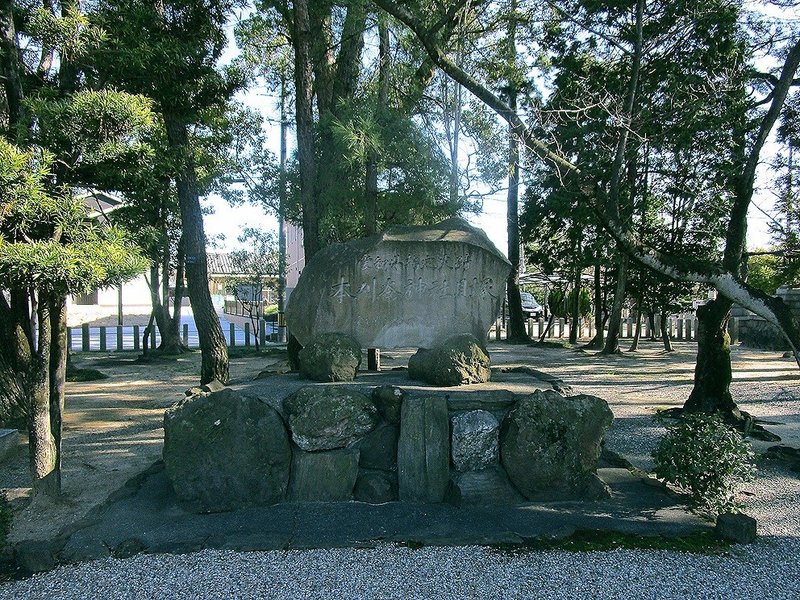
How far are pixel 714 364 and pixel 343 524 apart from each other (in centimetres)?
568

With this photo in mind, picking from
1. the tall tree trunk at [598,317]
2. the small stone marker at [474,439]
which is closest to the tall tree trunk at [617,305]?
the tall tree trunk at [598,317]

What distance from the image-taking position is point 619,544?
411 cm

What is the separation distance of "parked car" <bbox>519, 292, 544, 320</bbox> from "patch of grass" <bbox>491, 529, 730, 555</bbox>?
77.3 ft

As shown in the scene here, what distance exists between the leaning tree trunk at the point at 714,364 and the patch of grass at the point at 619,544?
403 centimetres

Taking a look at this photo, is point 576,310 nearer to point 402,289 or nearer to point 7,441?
point 402,289

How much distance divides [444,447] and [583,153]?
29.7 feet

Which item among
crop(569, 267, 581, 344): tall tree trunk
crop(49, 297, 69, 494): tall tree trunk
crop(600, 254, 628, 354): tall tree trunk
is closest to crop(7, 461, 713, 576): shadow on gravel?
crop(49, 297, 69, 494): tall tree trunk

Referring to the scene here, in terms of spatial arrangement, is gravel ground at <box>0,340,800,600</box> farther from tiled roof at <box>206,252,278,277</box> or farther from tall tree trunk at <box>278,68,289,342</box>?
tiled roof at <box>206,252,278,277</box>

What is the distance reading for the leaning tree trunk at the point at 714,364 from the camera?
25.5ft

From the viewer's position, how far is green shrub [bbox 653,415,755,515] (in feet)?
15.1

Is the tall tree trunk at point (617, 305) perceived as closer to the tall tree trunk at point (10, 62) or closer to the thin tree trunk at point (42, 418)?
the thin tree trunk at point (42, 418)

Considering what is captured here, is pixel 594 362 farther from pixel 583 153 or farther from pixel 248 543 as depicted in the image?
pixel 248 543

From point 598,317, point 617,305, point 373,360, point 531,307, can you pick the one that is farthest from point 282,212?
point 531,307

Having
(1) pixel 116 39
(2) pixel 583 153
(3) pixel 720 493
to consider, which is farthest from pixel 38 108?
(2) pixel 583 153
